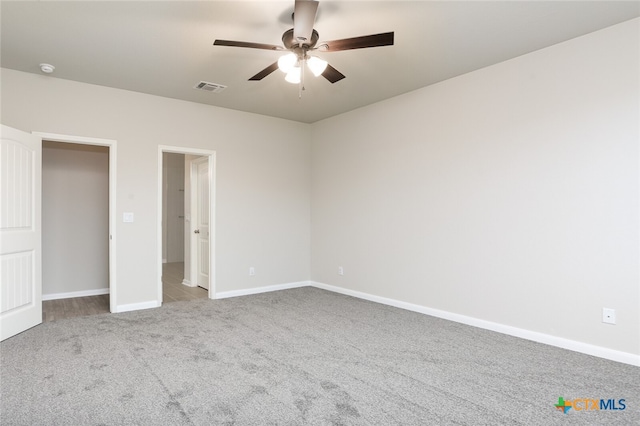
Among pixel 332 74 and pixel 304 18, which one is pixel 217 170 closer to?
pixel 332 74

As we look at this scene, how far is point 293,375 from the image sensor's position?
2721 millimetres

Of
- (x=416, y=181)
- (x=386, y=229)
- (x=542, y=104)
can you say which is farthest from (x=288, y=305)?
(x=542, y=104)

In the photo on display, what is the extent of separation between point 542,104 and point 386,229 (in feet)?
7.48

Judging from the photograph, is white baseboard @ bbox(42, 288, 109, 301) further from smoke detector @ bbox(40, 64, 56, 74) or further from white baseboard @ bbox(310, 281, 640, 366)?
white baseboard @ bbox(310, 281, 640, 366)

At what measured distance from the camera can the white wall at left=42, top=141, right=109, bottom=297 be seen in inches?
204

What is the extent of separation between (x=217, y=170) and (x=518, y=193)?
3833 mm

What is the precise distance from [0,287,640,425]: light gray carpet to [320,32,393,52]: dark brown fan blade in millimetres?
2345

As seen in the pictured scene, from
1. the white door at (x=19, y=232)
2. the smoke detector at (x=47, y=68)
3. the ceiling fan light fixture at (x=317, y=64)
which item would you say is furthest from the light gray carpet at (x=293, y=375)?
the smoke detector at (x=47, y=68)

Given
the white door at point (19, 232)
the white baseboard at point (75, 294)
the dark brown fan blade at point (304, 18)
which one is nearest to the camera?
the dark brown fan blade at point (304, 18)

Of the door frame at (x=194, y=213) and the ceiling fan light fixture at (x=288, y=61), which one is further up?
the ceiling fan light fixture at (x=288, y=61)

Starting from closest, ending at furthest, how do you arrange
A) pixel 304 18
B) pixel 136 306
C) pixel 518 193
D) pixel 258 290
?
pixel 304 18 → pixel 518 193 → pixel 136 306 → pixel 258 290

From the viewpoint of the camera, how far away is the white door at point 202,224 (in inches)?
229

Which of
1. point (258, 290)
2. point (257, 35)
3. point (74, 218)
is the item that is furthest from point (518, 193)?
point (74, 218)

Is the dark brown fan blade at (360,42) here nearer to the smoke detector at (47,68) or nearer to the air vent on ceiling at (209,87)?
the air vent on ceiling at (209,87)
